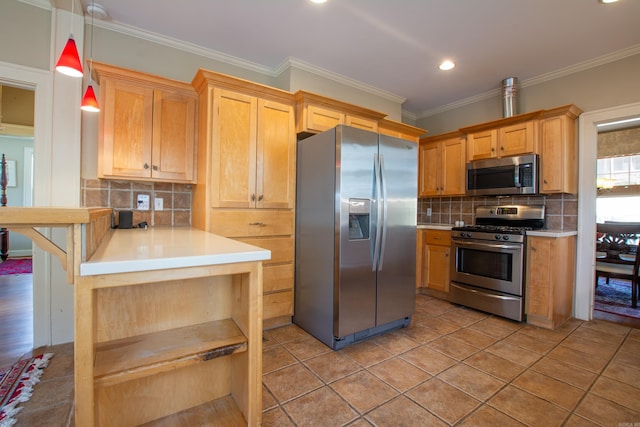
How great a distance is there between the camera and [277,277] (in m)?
2.71

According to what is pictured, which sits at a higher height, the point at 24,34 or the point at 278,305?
the point at 24,34

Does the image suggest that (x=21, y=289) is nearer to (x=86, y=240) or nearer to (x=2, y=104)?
(x=2, y=104)

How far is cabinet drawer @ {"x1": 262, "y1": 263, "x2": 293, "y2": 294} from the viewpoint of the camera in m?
2.64

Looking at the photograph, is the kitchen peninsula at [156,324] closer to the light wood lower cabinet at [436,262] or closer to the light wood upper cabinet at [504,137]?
the light wood lower cabinet at [436,262]

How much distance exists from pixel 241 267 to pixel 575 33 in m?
3.41

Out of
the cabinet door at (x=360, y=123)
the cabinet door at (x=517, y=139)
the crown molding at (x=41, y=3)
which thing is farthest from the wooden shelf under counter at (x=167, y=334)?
the cabinet door at (x=517, y=139)

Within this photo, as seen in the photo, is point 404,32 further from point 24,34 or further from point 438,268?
point 24,34

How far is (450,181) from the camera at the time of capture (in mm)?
3914

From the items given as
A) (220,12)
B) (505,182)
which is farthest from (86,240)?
(505,182)

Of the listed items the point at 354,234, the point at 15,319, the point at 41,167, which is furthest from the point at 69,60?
the point at 15,319

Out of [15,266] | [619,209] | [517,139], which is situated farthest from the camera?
[619,209]

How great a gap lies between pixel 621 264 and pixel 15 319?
705 cm

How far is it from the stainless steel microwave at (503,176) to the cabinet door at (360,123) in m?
1.38

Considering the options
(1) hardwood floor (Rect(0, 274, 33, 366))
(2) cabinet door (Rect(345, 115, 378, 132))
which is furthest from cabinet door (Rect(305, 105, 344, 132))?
(1) hardwood floor (Rect(0, 274, 33, 366))
